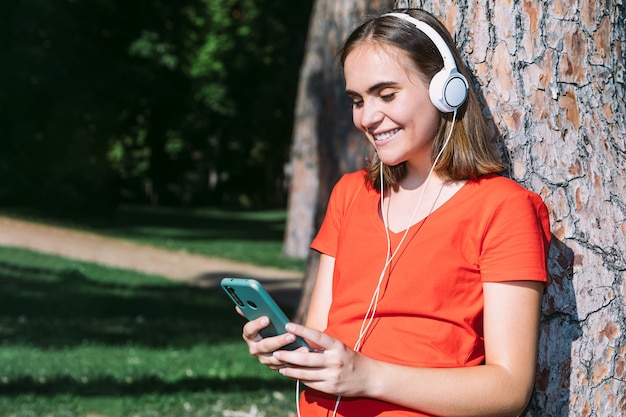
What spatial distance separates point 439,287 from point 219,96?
4094cm

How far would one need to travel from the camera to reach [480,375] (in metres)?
2.27

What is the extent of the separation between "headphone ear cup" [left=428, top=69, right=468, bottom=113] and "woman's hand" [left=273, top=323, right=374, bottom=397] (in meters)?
0.65

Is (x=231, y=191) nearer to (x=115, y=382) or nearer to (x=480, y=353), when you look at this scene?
(x=115, y=382)

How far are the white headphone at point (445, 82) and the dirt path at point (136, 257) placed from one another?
1198 cm

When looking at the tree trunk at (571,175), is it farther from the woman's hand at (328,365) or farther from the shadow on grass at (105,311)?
the shadow on grass at (105,311)

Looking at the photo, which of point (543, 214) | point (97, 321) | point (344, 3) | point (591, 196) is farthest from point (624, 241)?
point (97, 321)

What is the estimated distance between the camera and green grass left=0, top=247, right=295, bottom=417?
7.30 meters

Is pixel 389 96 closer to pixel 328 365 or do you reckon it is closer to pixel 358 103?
pixel 358 103

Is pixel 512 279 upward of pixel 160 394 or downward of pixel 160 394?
upward

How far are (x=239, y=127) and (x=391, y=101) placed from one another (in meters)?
42.0

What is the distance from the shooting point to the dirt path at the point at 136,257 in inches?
651

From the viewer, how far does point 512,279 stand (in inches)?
89.0

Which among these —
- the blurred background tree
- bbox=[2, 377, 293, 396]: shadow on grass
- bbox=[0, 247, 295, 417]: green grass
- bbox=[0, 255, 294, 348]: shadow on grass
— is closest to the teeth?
bbox=[0, 247, 295, 417]: green grass

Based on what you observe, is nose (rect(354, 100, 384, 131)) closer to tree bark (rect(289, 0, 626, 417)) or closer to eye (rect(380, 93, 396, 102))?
eye (rect(380, 93, 396, 102))
